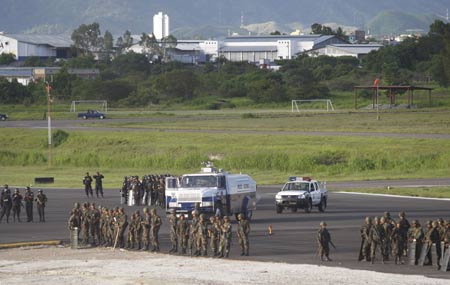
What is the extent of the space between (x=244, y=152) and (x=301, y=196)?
2745cm

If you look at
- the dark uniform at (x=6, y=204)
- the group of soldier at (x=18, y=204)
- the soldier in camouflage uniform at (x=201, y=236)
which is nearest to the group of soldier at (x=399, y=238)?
the soldier in camouflage uniform at (x=201, y=236)

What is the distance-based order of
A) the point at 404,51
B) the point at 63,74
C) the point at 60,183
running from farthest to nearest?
the point at 404,51 → the point at 63,74 → the point at 60,183

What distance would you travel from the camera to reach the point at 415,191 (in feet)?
177

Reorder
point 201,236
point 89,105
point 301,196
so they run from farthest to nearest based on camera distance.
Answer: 1. point 89,105
2. point 301,196
3. point 201,236

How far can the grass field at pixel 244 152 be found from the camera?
67.0 metres

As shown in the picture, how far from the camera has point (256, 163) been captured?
70750 mm

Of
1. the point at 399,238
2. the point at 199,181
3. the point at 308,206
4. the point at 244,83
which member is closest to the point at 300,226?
the point at 199,181

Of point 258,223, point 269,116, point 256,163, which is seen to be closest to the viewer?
point 258,223

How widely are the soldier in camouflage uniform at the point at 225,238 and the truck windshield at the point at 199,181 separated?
24.1 ft

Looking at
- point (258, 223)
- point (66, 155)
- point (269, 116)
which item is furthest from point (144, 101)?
point (258, 223)

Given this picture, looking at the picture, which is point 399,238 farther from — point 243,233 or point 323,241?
point 243,233

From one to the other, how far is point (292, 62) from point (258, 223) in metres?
145

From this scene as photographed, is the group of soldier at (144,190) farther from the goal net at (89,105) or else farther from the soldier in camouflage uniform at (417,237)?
the goal net at (89,105)

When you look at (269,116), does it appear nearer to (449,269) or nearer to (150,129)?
(150,129)
